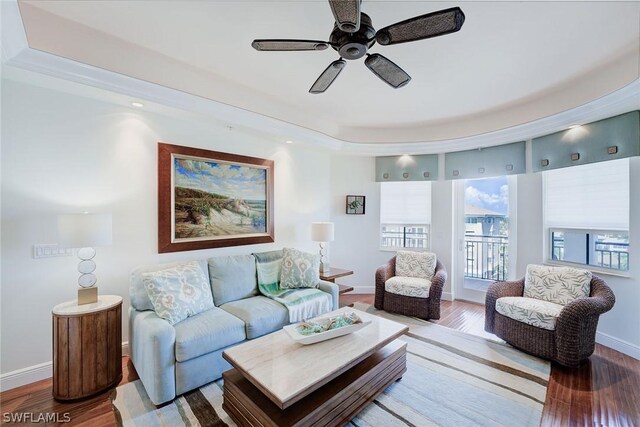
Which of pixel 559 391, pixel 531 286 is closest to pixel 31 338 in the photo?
pixel 559 391

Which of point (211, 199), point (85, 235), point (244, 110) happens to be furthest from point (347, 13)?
point (211, 199)

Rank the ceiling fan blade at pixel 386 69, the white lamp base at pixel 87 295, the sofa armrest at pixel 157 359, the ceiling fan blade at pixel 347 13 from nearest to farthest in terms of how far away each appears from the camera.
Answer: the ceiling fan blade at pixel 347 13 < the ceiling fan blade at pixel 386 69 < the sofa armrest at pixel 157 359 < the white lamp base at pixel 87 295

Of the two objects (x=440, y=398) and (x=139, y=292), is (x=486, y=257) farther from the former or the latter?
(x=139, y=292)

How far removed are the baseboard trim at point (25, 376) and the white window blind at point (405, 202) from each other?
4.65m

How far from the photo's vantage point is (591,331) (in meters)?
2.54

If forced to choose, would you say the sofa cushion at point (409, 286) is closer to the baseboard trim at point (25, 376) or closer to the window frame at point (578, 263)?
the window frame at point (578, 263)

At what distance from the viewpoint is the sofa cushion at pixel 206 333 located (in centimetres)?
211

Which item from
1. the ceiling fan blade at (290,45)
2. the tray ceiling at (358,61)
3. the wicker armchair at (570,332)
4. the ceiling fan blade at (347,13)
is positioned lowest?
the wicker armchair at (570,332)

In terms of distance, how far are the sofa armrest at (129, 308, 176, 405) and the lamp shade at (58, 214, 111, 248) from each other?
0.79 metres

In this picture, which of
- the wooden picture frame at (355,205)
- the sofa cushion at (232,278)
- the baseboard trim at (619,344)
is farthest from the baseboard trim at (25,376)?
the baseboard trim at (619,344)

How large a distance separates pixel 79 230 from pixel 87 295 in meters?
0.57

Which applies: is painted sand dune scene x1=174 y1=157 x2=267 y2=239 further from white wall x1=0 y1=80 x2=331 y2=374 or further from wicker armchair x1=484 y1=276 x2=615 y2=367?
wicker armchair x1=484 y1=276 x2=615 y2=367

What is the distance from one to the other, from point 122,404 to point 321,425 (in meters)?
1.55

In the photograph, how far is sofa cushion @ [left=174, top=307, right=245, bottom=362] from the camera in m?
2.11
